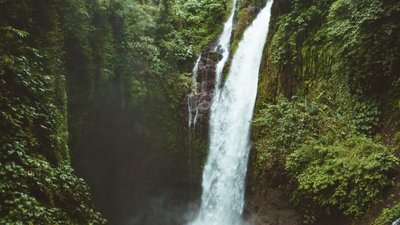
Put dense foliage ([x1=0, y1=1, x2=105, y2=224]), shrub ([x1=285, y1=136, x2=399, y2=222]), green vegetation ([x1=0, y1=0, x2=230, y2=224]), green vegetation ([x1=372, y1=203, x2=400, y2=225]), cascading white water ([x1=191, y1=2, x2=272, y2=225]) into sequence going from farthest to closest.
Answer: cascading white water ([x1=191, y1=2, x2=272, y2=225]) < shrub ([x1=285, y1=136, x2=399, y2=222]) < green vegetation ([x1=372, y1=203, x2=400, y2=225]) < green vegetation ([x1=0, y1=0, x2=230, y2=224]) < dense foliage ([x1=0, y1=1, x2=105, y2=224])

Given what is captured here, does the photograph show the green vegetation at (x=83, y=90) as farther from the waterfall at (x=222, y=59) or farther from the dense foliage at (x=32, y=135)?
the waterfall at (x=222, y=59)

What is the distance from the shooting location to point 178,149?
1434 cm

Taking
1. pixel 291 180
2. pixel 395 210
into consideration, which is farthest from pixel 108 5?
pixel 395 210

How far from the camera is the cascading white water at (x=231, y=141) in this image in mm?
12805

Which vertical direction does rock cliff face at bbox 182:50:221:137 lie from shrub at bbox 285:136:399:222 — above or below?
above

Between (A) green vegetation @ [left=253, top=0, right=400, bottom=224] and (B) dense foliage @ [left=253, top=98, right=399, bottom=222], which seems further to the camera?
(A) green vegetation @ [left=253, top=0, right=400, bottom=224]

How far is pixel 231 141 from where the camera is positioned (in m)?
13.6

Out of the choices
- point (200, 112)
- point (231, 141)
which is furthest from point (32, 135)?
point (200, 112)

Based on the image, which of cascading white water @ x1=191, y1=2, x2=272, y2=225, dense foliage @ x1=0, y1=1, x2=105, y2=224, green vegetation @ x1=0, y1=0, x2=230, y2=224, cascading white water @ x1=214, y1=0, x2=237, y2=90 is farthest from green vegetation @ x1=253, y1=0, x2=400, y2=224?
dense foliage @ x1=0, y1=1, x2=105, y2=224

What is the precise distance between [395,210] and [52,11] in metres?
7.61

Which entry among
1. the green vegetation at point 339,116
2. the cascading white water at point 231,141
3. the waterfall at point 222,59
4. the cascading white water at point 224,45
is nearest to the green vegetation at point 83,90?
the waterfall at point 222,59

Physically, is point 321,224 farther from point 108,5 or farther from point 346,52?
point 108,5

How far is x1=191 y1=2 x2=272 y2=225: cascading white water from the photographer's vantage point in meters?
12.8

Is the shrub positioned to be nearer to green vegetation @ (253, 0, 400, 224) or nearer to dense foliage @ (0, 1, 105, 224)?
green vegetation @ (253, 0, 400, 224)
